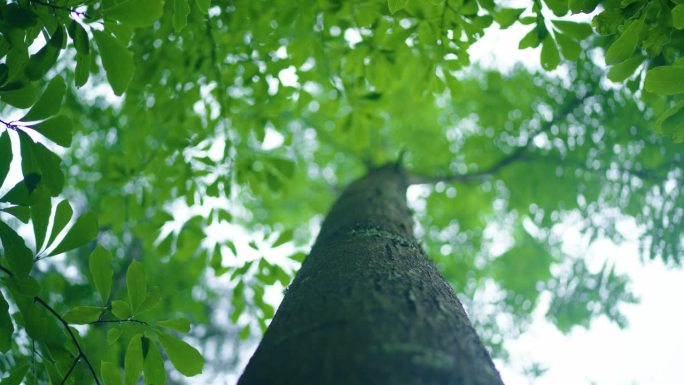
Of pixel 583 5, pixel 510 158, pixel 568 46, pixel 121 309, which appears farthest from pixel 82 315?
pixel 510 158

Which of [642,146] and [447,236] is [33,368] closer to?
[642,146]

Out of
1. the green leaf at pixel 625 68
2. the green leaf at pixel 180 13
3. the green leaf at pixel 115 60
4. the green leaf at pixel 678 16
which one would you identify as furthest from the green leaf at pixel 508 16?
the green leaf at pixel 115 60

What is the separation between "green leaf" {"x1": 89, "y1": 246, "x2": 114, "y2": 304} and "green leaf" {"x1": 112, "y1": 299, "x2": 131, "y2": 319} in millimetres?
34

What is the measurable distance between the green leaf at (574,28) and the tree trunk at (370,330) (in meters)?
0.99

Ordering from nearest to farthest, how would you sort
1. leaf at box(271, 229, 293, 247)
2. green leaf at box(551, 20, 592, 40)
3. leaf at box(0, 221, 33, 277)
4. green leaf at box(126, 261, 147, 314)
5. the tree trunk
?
the tree trunk
leaf at box(0, 221, 33, 277)
green leaf at box(126, 261, 147, 314)
green leaf at box(551, 20, 592, 40)
leaf at box(271, 229, 293, 247)

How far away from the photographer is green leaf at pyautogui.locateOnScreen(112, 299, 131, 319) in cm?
121

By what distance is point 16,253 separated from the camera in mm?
1016

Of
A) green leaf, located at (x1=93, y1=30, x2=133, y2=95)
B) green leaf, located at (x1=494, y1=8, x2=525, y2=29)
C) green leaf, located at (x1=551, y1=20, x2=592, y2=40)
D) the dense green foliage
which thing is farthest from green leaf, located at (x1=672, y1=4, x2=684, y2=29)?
green leaf, located at (x1=93, y1=30, x2=133, y2=95)

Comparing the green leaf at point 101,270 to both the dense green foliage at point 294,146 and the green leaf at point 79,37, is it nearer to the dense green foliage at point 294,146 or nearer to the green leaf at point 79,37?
the dense green foliage at point 294,146

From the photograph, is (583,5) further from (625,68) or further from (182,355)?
(182,355)

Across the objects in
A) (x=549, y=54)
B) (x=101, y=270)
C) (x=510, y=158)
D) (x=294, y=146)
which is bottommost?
(x=101, y=270)

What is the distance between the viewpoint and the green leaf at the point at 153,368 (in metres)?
1.27

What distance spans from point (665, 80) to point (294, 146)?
17.0 ft

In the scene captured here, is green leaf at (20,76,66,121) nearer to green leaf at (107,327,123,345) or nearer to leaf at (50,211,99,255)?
leaf at (50,211,99,255)
